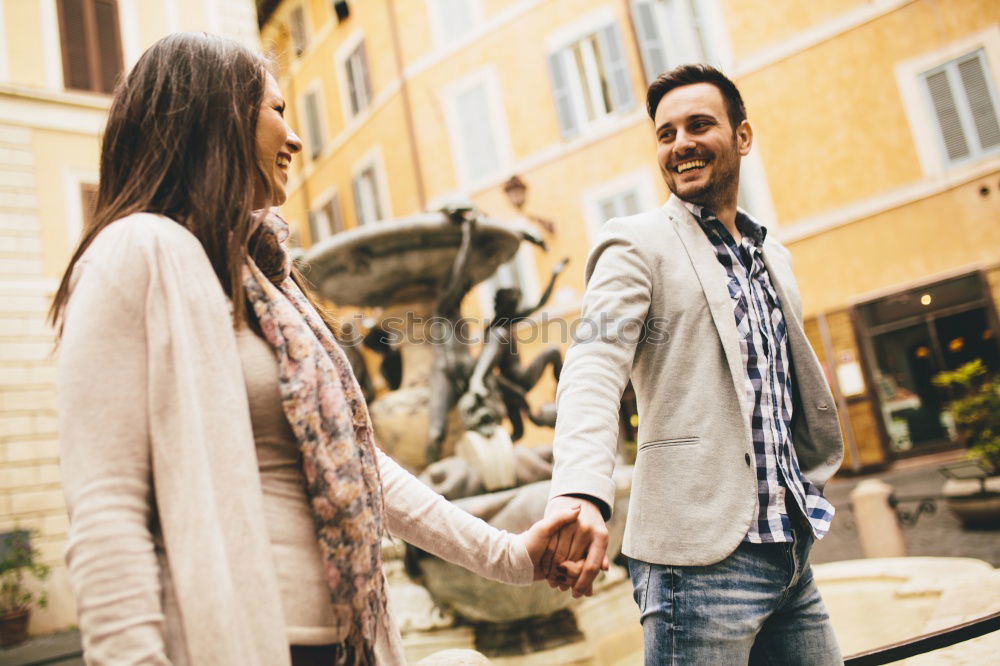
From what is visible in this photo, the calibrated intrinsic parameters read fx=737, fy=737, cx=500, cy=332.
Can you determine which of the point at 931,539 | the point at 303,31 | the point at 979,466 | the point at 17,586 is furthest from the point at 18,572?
the point at 303,31

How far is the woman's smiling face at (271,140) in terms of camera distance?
1129 mm

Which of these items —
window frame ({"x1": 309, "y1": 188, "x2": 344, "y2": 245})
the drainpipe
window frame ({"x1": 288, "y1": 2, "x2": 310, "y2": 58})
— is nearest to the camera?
the drainpipe

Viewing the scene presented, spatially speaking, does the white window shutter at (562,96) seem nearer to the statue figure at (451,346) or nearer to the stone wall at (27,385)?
the stone wall at (27,385)

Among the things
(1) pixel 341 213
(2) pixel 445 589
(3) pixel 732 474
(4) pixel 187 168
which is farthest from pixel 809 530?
(1) pixel 341 213

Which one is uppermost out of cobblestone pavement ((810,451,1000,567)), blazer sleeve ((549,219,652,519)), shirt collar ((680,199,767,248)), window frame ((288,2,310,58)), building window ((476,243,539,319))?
window frame ((288,2,310,58))

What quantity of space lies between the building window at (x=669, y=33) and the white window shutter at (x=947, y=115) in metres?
3.21

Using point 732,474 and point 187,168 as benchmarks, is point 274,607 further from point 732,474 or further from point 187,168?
point 732,474

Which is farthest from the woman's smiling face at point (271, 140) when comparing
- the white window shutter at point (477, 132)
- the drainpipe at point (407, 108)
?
the drainpipe at point (407, 108)

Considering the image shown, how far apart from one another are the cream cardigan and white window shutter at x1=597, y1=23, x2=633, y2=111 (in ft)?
41.2

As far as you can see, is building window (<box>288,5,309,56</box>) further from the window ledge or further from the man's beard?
the man's beard

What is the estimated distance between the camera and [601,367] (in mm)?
1336

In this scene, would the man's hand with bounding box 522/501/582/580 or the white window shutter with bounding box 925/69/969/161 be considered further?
the white window shutter with bounding box 925/69/969/161

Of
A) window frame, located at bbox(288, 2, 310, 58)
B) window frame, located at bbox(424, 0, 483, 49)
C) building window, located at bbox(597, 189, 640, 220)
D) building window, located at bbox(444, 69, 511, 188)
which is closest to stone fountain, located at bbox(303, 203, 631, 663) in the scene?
building window, located at bbox(597, 189, 640, 220)

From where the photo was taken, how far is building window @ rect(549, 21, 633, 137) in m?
12.7
